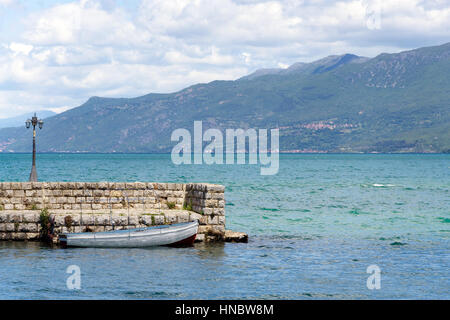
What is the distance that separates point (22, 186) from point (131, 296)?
435 inches

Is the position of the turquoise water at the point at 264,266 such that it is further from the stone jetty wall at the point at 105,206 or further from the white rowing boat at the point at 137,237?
the stone jetty wall at the point at 105,206

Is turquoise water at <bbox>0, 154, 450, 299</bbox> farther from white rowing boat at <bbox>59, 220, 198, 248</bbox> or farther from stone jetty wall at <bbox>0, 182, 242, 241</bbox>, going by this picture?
stone jetty wall at <bbox>0, 182, 242, 241</bbox>

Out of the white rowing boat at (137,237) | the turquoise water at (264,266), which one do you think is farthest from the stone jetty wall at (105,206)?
the turquoise water at (264,266)

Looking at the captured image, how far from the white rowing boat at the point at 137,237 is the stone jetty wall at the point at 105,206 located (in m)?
0.44

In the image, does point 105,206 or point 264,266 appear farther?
point 105,206

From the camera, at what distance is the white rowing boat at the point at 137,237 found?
24844 millimetres

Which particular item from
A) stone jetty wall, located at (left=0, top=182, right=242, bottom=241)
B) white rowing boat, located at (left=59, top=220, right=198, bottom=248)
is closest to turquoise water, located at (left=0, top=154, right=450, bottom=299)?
white rowing boat, located at (left=59, top=220, right=198, bottom=248)

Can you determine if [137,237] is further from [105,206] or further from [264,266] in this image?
[264,266]

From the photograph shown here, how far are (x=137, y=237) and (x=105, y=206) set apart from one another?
2.90 metres

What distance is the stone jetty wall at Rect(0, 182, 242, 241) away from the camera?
83.5 ft

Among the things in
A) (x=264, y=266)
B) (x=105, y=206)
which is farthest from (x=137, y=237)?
(x=264, y=266)

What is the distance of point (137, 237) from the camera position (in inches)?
997
